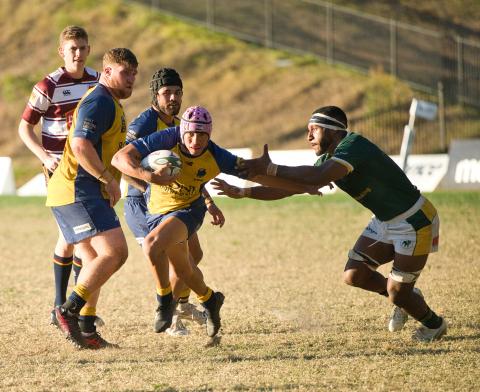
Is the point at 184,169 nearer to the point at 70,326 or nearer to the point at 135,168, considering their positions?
the point at 135,168

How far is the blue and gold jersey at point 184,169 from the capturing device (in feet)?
23.8

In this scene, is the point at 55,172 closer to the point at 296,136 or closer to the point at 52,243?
the point at 52,243

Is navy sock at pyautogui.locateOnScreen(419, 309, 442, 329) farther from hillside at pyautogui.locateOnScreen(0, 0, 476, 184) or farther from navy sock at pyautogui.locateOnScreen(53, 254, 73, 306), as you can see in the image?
hillside at pyautogui.locateOnScreen(0, 0, 476, 184)

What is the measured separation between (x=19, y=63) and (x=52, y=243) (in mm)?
27390

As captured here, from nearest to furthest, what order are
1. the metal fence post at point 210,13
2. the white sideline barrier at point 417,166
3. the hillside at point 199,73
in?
the white sideline barrier at point 417,166 < the hillside at point 199,73 < the metal fence post at point 210,13

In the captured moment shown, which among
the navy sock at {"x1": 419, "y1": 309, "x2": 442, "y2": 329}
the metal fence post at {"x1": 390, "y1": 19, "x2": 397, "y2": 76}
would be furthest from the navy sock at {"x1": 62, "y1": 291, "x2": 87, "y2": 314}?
the metal fence post at {"x1": 390, "y1": 19, "x2": 397, "y2": 76}

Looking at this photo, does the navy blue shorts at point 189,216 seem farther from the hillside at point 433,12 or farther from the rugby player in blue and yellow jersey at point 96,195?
the hillside at point 433,12

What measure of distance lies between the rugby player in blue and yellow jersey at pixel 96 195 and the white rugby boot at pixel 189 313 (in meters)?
1.08

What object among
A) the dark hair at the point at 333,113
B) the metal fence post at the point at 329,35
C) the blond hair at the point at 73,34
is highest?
the metal fence post at the point at 329,35

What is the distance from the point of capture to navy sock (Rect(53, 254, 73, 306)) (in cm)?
857

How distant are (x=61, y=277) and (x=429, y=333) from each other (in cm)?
349

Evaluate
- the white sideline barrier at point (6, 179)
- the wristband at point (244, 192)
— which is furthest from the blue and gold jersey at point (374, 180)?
the white sideline barrier at point (6, 179)

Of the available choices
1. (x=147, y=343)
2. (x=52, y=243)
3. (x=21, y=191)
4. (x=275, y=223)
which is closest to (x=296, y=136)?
(x=21, y=191)

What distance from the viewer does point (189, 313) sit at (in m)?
8.32
